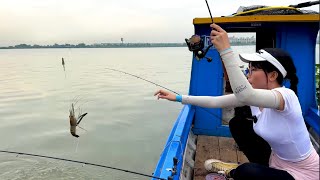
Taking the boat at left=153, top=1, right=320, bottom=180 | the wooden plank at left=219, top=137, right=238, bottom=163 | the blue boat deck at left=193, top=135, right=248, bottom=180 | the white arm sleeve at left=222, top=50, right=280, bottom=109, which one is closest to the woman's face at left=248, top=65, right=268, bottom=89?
the white arm sleeve at left=222, top=50, right=280, bottom=109

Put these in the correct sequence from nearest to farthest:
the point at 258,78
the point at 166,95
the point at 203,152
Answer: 1. the point at 258,78
2. the point at 166,95
3. the point at 203,152

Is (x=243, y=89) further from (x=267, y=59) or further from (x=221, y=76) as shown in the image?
(x=221, y=76)

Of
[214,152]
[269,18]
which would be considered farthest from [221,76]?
[214,152]

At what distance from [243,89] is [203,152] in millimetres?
2898

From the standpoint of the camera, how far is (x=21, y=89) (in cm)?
2055

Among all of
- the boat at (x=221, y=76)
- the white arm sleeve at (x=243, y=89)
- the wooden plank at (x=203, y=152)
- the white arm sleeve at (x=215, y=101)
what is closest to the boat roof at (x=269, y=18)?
the boat at (x=221, y=76)

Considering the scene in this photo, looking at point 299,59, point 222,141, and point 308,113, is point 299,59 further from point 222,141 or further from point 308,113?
point 222,141

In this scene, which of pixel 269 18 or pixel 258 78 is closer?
pixel 258 78

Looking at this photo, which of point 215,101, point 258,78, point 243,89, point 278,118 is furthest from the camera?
point 215,101

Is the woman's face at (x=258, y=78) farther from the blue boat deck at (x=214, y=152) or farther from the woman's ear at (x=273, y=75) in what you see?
the blue boat deck at (x=214, y=152)

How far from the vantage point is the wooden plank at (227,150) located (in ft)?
14.9

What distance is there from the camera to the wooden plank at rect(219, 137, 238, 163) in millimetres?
4539

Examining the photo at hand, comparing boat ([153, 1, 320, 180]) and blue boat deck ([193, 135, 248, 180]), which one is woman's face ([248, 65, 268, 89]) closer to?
boat ([153, 1, 320, 180])

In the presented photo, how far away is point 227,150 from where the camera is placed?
4.89m
